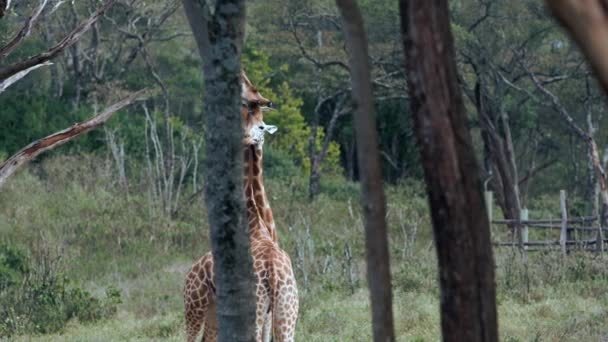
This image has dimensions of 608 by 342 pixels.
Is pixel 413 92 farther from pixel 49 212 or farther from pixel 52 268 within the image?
pixel 49 212

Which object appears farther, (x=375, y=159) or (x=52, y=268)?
(x=52, y=268)

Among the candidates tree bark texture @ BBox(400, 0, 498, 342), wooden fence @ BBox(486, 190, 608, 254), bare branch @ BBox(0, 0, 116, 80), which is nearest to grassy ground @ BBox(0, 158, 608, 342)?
wooden fence @ BBox(486, 190, 608, 254)

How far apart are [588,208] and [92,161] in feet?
35.1

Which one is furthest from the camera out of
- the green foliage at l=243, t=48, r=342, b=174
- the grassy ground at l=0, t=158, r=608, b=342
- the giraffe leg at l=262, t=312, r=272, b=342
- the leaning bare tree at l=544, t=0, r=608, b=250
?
the green foliage at l=243, t=48, r=342, b=174

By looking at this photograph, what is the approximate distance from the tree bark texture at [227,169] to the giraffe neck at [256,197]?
95.2 inches

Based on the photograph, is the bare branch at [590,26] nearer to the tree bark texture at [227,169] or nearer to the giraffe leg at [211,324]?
the tree bark texture at [227,169]

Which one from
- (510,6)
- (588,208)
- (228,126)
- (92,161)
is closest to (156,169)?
(92,161)

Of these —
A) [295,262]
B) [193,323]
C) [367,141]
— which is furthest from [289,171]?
[367,141]

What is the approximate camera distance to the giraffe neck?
745 centimetres

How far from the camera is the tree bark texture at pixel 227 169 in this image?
4.94 meters

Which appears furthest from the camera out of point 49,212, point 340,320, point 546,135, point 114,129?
point 546,135

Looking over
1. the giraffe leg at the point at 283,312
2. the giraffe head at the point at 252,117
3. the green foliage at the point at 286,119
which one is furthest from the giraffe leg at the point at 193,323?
the green foliage at the point at 286,119

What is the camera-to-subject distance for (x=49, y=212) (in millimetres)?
19141

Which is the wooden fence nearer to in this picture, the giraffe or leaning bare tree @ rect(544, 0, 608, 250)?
the giraffe
